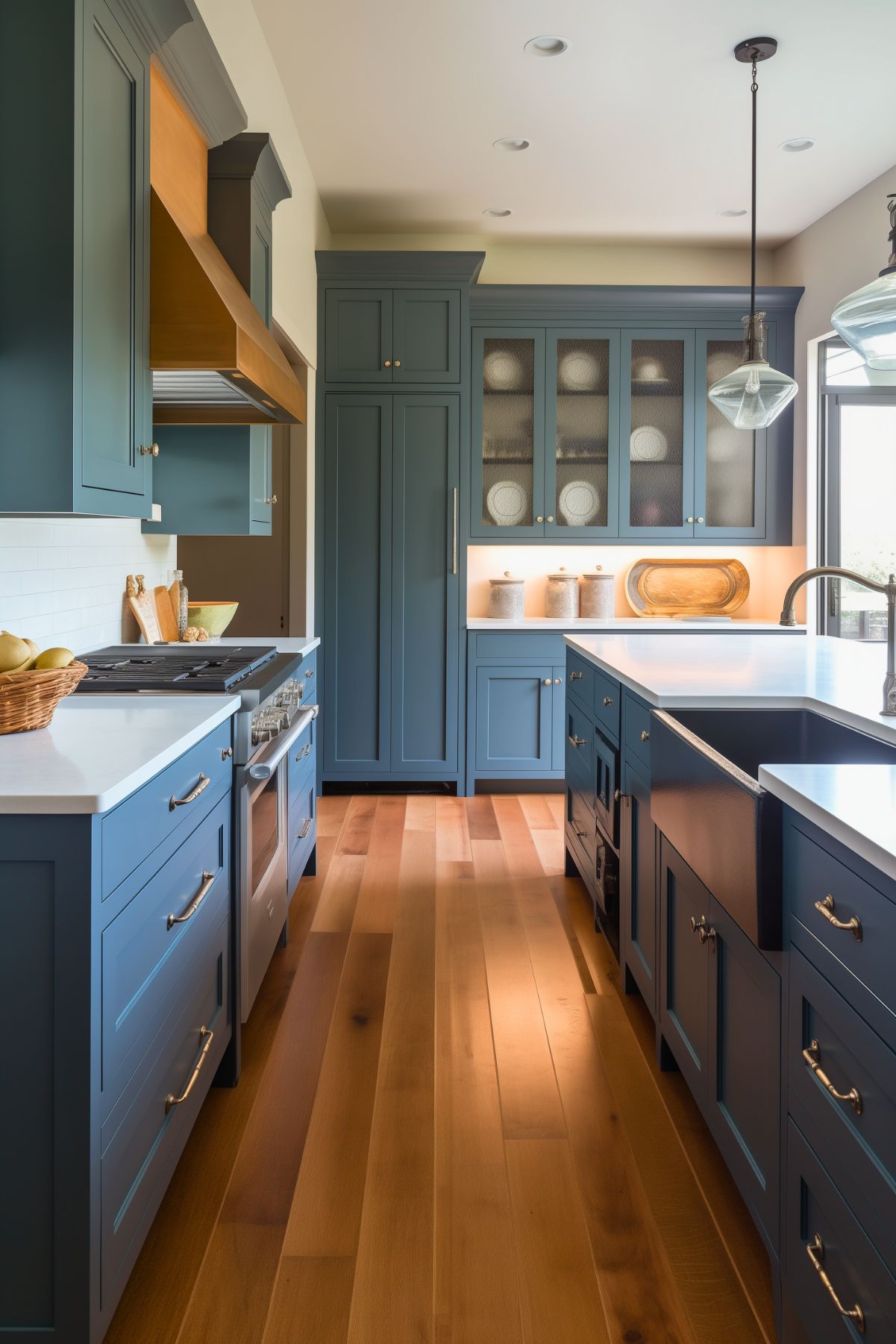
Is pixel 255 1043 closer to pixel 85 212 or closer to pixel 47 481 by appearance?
pixel 47 481

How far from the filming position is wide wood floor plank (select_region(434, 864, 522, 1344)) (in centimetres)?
152

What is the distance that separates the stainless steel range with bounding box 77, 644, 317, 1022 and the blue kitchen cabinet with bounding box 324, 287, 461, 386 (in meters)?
2.40

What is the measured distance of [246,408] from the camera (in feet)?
9.71

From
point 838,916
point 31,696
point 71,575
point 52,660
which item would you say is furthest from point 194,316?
point 838,916

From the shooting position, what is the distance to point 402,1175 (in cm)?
188

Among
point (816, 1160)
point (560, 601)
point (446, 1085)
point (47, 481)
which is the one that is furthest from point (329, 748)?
point (816, 1160)

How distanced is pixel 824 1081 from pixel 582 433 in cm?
434

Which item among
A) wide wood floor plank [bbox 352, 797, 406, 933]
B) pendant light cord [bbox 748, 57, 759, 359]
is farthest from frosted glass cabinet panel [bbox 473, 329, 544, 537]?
pendant light cord [bbox 748, 57, 759, 359]

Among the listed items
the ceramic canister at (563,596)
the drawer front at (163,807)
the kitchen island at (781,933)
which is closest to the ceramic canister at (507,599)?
the ceramic canister at (563,596)

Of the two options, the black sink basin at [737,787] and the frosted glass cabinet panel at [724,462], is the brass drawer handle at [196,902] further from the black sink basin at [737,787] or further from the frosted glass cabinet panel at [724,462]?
the frosted glass cabinet panel at [724,462]

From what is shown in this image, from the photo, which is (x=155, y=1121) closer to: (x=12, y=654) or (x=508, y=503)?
(x=12, y=654)

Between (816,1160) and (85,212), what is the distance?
1.96m

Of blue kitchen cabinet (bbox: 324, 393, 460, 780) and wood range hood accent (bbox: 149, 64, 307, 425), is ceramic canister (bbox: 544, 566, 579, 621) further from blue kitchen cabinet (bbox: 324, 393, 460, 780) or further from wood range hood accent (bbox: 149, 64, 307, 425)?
wood range hood accent (bbox: 149, 64, 307, 425)

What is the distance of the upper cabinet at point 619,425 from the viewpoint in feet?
16.8
